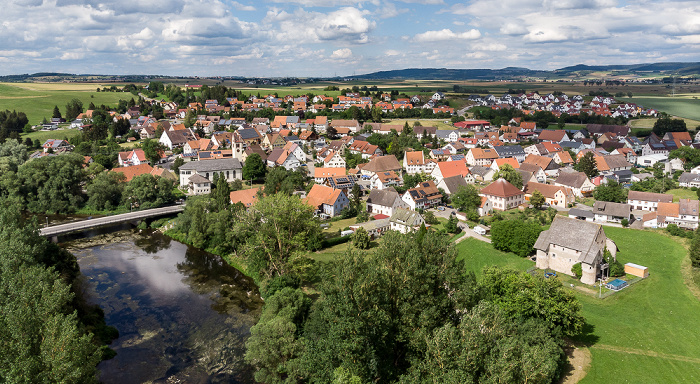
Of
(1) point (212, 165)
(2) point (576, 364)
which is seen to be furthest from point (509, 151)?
(2) point (576, 364)

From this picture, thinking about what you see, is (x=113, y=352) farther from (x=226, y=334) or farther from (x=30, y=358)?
(x=30, y=358)

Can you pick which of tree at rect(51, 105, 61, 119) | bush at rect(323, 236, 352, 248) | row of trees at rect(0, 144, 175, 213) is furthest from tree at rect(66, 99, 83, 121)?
bush at rect(323, 236, 352, 248)

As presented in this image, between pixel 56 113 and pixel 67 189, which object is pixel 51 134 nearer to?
pixel 56 113

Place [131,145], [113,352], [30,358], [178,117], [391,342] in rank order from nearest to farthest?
[30,358] → [391,342] → [113,352] → [131,145] → [178,117]

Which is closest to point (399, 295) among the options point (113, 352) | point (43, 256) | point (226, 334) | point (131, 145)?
point (226, 334)

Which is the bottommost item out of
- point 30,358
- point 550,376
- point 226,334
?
point 226,334

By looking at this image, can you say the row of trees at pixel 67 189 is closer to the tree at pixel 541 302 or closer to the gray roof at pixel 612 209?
the tree at pixel 541 302

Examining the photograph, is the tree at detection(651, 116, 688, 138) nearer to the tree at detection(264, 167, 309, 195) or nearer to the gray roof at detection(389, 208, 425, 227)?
the gray roof at detection(389, 208, 425, 227)
